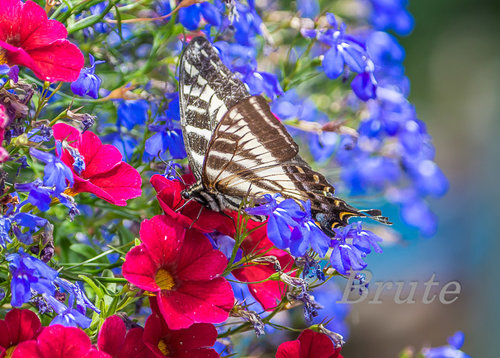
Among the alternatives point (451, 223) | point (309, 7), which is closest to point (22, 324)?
point (309, 7)

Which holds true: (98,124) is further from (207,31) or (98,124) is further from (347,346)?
(347,346)

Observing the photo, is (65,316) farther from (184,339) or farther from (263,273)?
(263,273)

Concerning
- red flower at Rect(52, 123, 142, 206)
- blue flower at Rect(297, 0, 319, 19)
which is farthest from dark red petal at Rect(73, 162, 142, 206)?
blue flower at Rect(297, 0, 319, 19)

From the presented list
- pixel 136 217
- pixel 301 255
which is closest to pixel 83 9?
pixel 136 217

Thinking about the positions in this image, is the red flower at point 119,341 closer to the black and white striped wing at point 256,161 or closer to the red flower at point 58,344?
the red flower at point 58,344

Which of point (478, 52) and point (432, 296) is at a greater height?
point (432, 296)

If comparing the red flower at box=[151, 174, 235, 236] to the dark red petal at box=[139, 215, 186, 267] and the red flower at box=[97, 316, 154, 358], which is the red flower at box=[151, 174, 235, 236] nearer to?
the dark red petal at box=[139, 215, 186, 267]

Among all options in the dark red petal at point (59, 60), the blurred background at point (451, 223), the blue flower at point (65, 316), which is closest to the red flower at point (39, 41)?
the dark red petal at point (59, 60)
